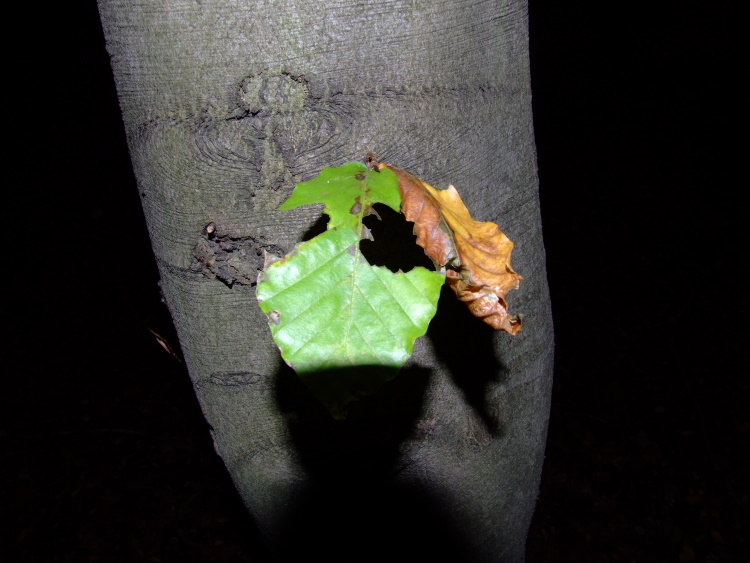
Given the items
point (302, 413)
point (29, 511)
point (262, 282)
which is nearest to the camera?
point (262, 282)

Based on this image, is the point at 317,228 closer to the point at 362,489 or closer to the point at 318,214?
the point at 318,214

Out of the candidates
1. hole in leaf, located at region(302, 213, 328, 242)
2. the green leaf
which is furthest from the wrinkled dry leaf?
hole in leaf, located at region(302, 213, 328, 242)

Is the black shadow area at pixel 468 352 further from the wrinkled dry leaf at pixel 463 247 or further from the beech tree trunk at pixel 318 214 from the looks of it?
the wrinkled dry leaf at pixel 463 247

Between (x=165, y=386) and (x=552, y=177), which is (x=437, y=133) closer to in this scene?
(x=165, y=386)

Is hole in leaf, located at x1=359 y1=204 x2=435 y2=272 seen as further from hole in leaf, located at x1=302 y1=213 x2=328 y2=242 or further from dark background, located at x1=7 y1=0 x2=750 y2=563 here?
dark background, located at x1=7 y1=0 x2=750 y2=563

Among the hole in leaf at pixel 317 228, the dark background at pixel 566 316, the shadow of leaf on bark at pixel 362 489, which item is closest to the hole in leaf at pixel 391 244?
the hole in leaf at pixel 317 228

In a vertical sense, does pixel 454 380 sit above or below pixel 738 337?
above

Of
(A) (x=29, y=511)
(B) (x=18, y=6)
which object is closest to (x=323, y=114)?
(A) (x=29, y=511)
